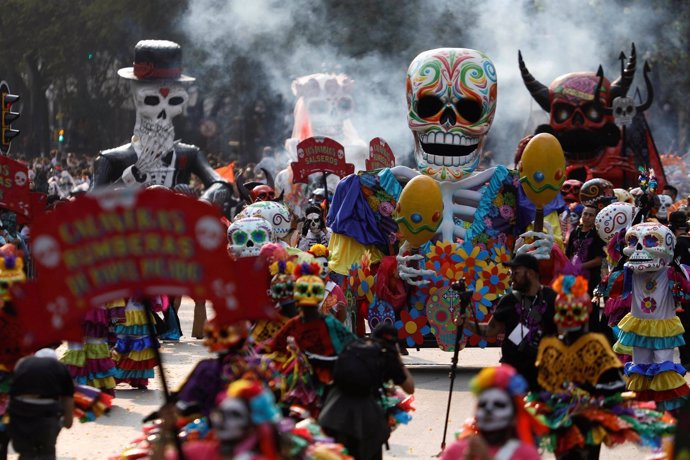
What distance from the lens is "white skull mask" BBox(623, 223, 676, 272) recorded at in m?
12.8

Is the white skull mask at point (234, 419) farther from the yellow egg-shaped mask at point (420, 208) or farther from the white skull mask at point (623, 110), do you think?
the white skull mask at point (623, 110)

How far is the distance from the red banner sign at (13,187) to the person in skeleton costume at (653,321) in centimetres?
715

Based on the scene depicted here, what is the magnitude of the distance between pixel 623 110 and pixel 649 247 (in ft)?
35.4

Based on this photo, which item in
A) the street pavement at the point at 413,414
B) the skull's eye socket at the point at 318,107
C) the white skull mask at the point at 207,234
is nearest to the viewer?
the white skull mask at the point at 207,234

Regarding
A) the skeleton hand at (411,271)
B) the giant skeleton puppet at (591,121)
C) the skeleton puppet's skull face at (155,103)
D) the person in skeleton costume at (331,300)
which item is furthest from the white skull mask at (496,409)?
the giant skeleton puppet at (591,121)

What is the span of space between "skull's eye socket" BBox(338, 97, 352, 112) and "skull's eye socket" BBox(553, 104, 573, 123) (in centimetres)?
695

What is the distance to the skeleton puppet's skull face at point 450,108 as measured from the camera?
48.0 feet

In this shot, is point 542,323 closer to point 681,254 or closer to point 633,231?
point 633,231

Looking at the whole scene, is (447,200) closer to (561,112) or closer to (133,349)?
(133,349)

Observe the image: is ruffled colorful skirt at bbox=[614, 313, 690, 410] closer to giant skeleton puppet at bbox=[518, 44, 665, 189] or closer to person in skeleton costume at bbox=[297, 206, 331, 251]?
person in skeleton costume at bbox=[297, 206, 331, 251]

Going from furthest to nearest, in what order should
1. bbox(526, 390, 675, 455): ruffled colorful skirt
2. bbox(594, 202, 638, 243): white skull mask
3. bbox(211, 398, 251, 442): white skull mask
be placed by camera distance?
bbox(594, 202, 638, 243): white skull mask → bbox(526, 390, 675, 455): ruffled colorful skirt → bbox(211, 398, 251, 442): white skull mask

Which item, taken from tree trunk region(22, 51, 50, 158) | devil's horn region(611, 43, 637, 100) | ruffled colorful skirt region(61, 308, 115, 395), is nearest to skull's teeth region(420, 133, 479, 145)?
ruffled colorful skirt region(61, 308, 115, 395)

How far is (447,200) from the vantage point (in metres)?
14.5

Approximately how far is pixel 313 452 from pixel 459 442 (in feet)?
3.39
